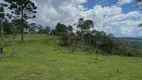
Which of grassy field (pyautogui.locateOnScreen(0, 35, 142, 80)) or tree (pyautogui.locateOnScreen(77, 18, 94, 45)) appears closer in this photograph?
grassy field (pyautogui.locateOnScreen(0, 35, 142, 80))

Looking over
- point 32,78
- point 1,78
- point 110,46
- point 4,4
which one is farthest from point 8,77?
point 110,46

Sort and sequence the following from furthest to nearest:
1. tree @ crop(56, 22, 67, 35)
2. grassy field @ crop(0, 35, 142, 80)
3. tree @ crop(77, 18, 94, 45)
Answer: tree @ crop(56, 22, 67, 35), tree @ crop(77, 18, 94, 45), grassy field @ crop(0, 35, 142, 80)

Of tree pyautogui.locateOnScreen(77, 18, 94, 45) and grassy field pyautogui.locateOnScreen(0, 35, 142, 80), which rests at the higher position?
tree pyautogui.locateOnScreen(77, 18, 94, 45)

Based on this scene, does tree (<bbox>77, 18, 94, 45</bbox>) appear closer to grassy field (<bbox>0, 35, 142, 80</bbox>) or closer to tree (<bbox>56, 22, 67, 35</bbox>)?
tree (<bbox>56, 22, 67, 35</bbox>)

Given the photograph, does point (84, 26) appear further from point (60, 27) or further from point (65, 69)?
point (65, 69)

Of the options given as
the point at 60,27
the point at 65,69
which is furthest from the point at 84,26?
the point at 65,69

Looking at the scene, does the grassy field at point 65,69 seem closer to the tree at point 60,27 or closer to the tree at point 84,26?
the tree at point 84,26

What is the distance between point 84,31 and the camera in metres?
106

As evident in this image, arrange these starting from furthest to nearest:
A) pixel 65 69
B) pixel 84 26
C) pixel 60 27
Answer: pixel 60 27
pixel 84 26
pixel 65 69

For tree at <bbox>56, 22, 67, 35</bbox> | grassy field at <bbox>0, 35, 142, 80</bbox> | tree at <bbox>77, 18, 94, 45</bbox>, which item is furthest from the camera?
tree at <bbox>56, 22, 67, 35</bbox>

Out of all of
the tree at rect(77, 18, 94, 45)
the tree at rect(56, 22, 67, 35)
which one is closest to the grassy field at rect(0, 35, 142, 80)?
the tree at rect(77, 18, 94, 45)

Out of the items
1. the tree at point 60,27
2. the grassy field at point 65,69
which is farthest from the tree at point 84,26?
the grassy field at point 65,69

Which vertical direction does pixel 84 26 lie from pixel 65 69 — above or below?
above

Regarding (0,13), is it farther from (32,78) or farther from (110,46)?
(110,46)
